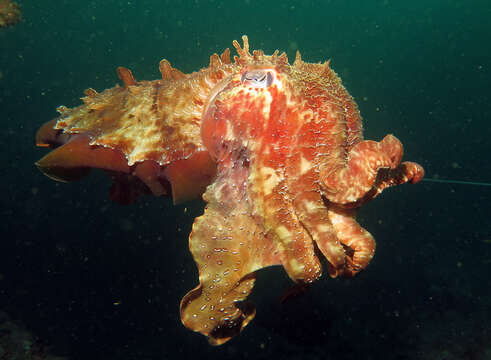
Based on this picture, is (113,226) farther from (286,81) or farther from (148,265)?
(286,81)

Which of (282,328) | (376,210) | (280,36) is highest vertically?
(280,36)

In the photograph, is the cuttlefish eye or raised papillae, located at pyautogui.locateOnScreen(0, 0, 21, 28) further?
raised papillae, located at pyautogui.locateOnScreen(0, 0, 21, 28)

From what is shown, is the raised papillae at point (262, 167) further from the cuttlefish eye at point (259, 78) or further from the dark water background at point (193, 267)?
the dark water background at point (193, 267)

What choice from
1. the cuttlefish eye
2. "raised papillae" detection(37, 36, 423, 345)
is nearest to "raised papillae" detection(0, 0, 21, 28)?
"raised papillae" detection(37, 36, 423, 345)

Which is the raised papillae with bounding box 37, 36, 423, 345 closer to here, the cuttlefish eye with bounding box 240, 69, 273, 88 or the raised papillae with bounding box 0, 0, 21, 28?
the cuttlefish eye with bounding box 240, 69, 273, 88

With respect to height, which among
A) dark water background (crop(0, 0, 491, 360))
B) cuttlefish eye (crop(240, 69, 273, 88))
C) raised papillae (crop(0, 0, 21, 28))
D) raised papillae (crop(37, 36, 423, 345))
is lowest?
dark water background (crop(0, 0, 491, 360))

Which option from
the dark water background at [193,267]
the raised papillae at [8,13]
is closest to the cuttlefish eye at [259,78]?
the dark water background at [193,267]

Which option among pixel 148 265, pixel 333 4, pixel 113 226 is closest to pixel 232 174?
pixel 148 265
